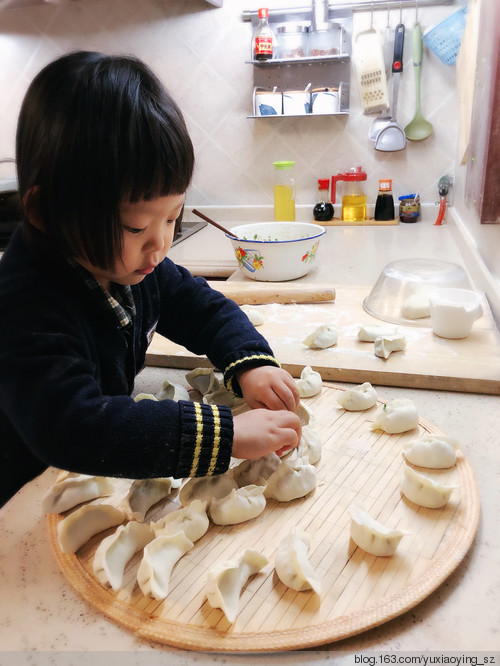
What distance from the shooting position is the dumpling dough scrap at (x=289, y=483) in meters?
0.59

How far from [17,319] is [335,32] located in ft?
5.31

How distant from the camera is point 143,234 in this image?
0.59 meters

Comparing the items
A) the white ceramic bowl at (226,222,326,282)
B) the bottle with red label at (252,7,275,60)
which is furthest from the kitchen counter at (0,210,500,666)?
the bottle with red label at (252,7,275,60)

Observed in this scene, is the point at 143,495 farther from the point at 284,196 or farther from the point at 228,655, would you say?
the point at 284,196

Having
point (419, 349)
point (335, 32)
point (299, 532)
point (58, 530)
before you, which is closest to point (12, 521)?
point (58, 530)

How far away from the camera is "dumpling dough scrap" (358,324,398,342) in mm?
977

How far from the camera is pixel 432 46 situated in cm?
170

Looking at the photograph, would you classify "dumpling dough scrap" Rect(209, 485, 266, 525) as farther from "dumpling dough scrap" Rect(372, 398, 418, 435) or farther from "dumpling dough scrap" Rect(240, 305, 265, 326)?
"dumpling dough scrap" Rect(240, 305, 265, 326)

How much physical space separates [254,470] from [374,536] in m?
0.18

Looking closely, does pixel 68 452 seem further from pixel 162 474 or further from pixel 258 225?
pixel 258 225

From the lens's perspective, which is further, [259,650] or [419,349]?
[419,349]

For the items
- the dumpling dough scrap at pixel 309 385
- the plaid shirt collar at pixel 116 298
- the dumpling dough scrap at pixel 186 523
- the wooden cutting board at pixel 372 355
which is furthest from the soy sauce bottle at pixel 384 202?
the dumpling dough scrap at pixel 186 523

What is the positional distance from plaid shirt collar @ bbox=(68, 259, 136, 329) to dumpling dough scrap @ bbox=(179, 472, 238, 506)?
234 mm

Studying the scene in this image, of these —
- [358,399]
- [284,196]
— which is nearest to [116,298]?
[358,399]
